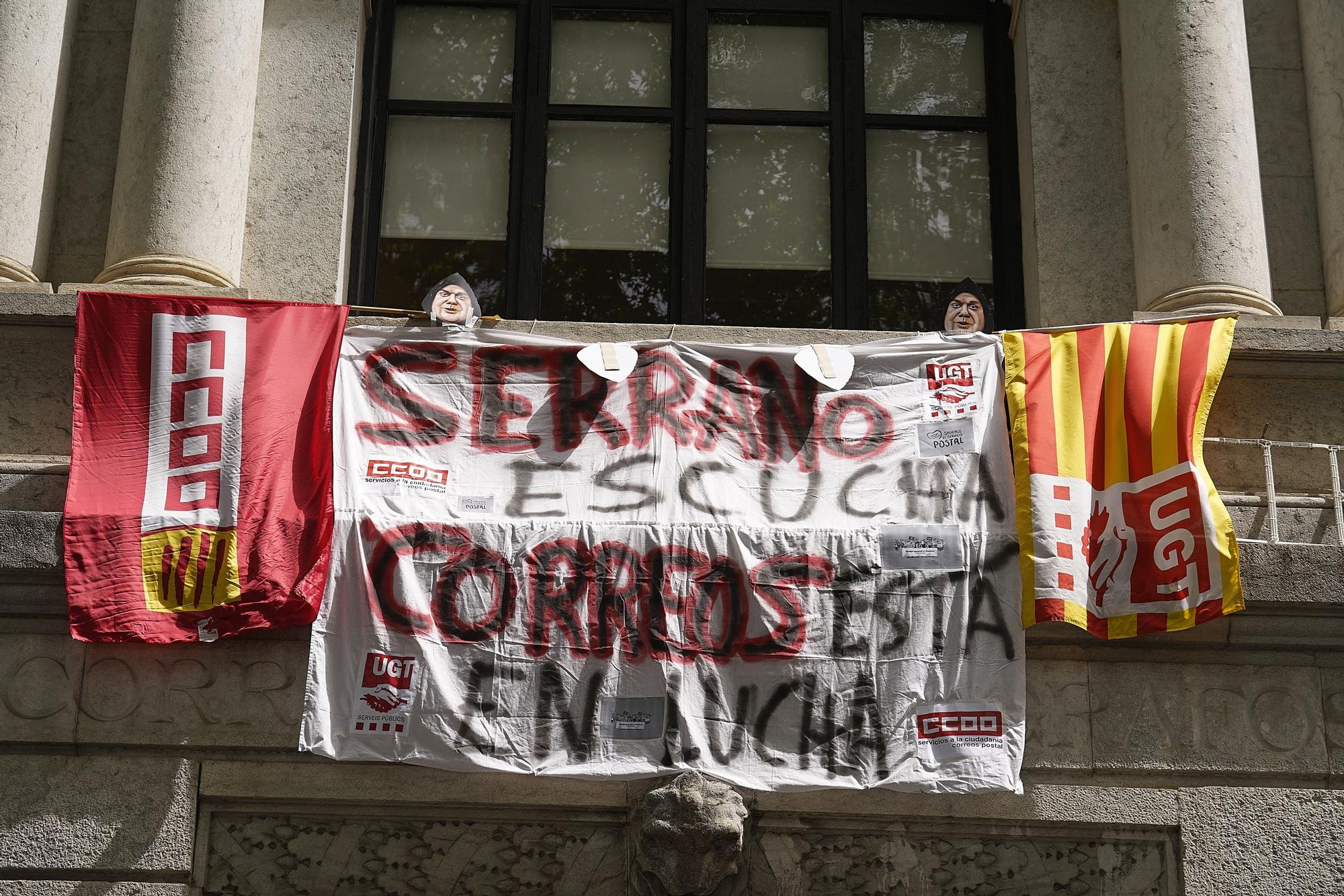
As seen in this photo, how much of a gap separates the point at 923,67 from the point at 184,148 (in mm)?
5176

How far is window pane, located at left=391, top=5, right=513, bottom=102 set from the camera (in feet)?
36.8

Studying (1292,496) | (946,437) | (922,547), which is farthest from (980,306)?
(1292,496)

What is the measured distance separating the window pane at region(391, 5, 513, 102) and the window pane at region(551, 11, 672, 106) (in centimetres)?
37

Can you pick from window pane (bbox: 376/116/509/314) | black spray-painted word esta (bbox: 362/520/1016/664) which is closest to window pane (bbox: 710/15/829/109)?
window pane (bbox: 376/116/509/314)

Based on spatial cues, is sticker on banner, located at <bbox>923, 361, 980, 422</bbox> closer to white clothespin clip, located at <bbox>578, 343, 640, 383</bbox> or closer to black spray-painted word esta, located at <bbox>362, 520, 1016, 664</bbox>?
black spray-painted word esta, located at <bbox>362, 520, 1016, 664</bbox>

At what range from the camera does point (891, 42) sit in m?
11.4

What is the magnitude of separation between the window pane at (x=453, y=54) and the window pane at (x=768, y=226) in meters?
1.62

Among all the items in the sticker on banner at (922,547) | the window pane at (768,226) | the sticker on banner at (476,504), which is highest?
the window pane at (768,226)

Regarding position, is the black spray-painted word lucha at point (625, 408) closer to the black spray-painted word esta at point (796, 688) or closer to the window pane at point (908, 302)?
the black spray-painted word esta at point (796, 688)

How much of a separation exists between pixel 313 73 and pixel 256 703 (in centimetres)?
452

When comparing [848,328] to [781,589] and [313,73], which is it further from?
[313,73]

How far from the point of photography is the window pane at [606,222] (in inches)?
423

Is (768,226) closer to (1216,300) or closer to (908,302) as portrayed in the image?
(908,302)

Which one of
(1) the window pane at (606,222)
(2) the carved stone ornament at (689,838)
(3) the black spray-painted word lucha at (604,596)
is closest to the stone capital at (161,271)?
(3) the black spray-painted word lucha at (604,596)
